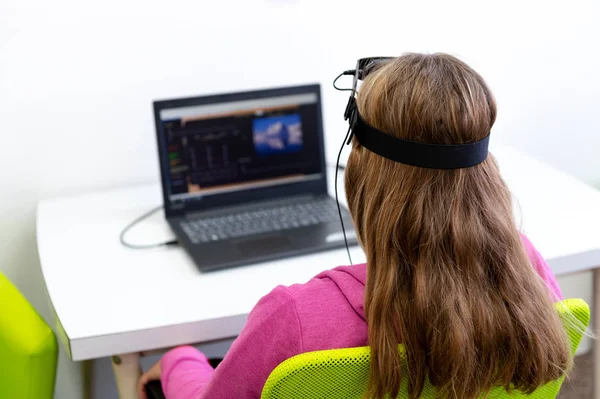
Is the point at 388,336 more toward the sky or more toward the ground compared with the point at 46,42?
more toward the ground

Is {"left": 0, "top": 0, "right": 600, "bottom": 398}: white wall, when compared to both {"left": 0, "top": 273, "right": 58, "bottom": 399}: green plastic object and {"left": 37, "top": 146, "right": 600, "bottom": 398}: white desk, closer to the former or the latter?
{"left": 37, "top": 146, "right": 600, "bottom": 398}: white desk

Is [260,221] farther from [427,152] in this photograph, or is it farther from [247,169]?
[427,152]

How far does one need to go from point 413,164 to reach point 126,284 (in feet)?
2.18

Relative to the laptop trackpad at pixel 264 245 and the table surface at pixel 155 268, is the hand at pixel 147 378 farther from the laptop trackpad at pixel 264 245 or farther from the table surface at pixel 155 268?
the laptop trackpad at pixel 264 245

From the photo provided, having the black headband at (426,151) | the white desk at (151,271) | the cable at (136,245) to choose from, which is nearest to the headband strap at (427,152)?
the black headband at (426,151)

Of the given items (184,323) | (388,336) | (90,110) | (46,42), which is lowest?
(184,323)

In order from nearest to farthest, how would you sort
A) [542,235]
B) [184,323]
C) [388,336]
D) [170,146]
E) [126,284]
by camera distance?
[388,336] → [184,323] → [126,284] → [542,235] → [170,146]

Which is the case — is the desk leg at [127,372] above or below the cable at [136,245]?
below

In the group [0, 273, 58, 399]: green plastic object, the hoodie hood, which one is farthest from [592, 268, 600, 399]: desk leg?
[0, 273, 58, 399]: green plastic object

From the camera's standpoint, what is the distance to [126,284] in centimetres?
137

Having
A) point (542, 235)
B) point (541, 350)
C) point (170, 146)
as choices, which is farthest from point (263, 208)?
point (541, 350)

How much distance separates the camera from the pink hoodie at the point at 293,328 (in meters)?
0.90

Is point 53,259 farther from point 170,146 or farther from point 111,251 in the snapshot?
point 170,146

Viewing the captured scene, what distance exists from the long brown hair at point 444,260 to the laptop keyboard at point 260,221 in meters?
0.63
